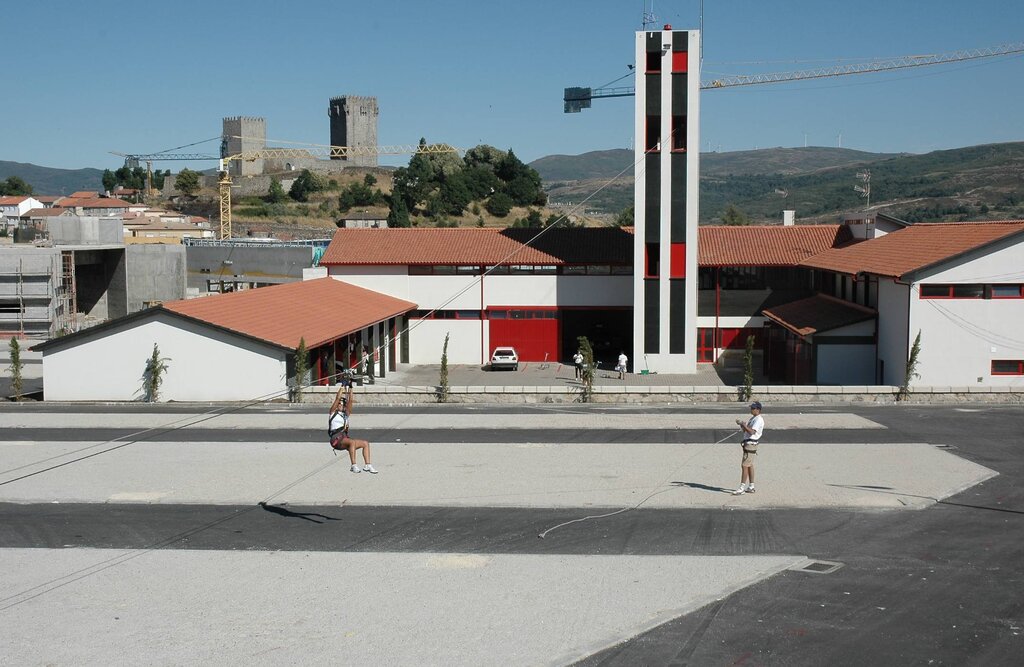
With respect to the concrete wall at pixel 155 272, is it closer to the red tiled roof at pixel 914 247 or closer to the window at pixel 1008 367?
the red tiled roof at pixel 914 247

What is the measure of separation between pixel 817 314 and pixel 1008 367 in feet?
22.4

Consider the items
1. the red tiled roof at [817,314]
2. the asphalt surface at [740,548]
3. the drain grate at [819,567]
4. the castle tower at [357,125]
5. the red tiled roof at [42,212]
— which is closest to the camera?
the asphalt surface at [740,548]

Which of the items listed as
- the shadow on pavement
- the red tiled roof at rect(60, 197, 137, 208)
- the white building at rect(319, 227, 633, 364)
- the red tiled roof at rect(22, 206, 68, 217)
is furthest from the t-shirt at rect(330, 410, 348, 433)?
the red tiled roof at rect(22, 206, 68, 217)

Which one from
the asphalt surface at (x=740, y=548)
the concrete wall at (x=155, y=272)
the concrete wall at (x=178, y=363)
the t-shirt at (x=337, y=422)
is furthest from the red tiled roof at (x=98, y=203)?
the t-shirt at (x=337, y=422)

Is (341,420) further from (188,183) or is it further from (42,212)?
(188,183)

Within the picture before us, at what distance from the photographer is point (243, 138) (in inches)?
Result: 6777

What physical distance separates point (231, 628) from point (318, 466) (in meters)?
8.69

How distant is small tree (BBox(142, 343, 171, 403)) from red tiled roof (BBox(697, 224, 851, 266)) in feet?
71.8

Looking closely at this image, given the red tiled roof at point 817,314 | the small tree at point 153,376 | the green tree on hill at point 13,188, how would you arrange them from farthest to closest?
the green tree on hill at point 13,188, the red tiled roof at point 817,314, the small tree at point 153,376

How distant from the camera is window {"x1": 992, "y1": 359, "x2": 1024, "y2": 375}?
30.8 m

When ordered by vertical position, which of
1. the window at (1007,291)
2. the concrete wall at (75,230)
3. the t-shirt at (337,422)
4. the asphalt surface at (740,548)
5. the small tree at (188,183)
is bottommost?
the asphalt surface at (740,548)

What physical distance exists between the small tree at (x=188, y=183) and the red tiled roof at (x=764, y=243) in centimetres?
11926

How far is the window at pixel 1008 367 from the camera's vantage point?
101 ft

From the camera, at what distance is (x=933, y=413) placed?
26.6m
